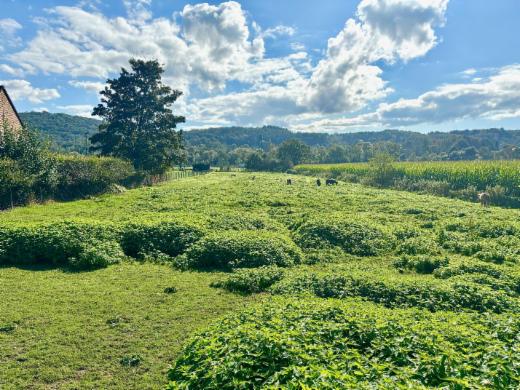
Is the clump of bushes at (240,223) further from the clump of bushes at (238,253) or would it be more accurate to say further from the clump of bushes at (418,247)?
the clump of bushes at (418,247)

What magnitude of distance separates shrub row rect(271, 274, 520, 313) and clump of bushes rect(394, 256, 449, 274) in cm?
293

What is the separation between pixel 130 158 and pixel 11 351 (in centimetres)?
4545

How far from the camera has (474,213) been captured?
24.7m

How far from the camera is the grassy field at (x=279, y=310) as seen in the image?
552 cm

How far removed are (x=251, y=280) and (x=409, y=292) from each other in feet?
16.9

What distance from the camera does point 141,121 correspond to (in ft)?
180

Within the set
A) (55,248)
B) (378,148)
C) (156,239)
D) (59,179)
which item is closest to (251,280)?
(156,239)

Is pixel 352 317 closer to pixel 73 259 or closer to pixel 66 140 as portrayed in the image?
pixel 73 259

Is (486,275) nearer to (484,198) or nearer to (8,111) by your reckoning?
(484,198)

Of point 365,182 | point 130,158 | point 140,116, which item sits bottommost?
point 365,182

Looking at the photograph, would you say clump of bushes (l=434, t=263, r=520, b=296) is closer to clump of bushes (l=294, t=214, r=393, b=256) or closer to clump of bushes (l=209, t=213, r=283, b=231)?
clump of bushes (l=294, t=214, r=393, b=256)

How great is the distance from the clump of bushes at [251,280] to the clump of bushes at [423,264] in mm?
5499

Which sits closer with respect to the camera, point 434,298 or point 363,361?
point 363,361

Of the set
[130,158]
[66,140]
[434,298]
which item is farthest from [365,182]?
[66,140]
